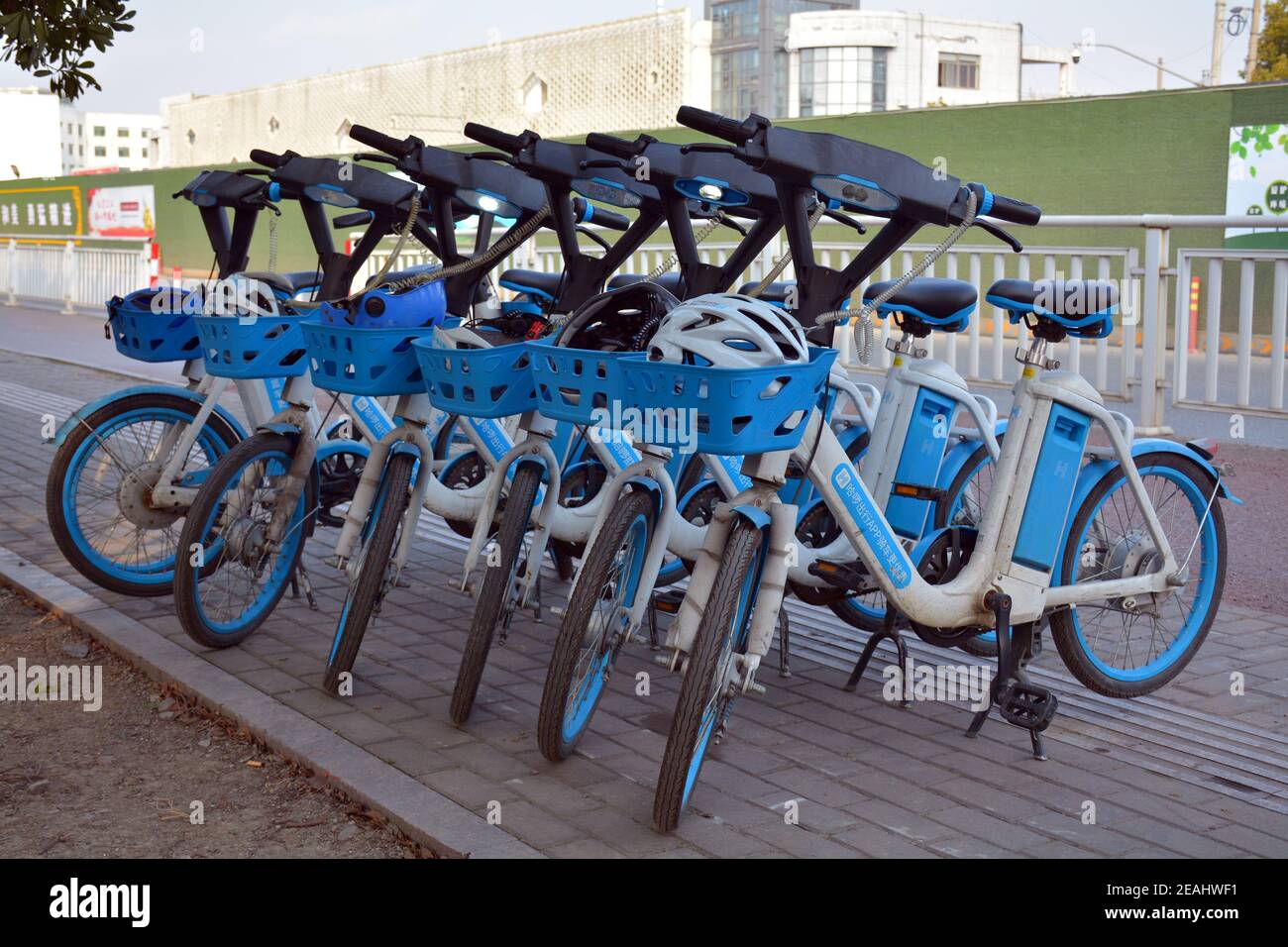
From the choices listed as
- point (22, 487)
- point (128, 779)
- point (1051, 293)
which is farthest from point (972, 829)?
point (22, 487)

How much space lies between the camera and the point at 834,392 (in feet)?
16.9

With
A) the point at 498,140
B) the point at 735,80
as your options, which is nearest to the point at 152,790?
the point at 498,140

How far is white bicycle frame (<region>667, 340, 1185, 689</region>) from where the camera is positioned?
3.76 m

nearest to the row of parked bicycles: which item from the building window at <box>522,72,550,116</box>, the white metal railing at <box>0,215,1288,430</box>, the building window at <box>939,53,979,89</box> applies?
the white metal railing at <box>0,215,1288,430</box>

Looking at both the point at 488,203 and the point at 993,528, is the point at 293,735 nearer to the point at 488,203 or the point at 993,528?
the point at 488,203

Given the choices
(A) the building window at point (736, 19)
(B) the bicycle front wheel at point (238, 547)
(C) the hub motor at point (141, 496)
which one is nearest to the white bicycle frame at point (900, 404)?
(B) the bicycle front wheel at point (238, 547)

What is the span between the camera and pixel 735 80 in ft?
136

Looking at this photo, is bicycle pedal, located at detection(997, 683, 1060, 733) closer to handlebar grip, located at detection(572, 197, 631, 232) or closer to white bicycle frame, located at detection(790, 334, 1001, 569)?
white bicycle frame, located at detection(790, 334, 1001, 569)

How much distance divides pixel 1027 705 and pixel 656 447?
4.20 ft

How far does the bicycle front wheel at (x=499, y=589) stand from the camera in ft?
14.1

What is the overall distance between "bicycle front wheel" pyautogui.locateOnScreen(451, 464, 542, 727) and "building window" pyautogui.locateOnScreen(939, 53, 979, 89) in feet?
145

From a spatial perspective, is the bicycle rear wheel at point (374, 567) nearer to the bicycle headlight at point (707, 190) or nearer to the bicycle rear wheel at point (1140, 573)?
the bicycle headlight at point (707, 190)

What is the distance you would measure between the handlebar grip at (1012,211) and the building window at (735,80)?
36191 millimetres
